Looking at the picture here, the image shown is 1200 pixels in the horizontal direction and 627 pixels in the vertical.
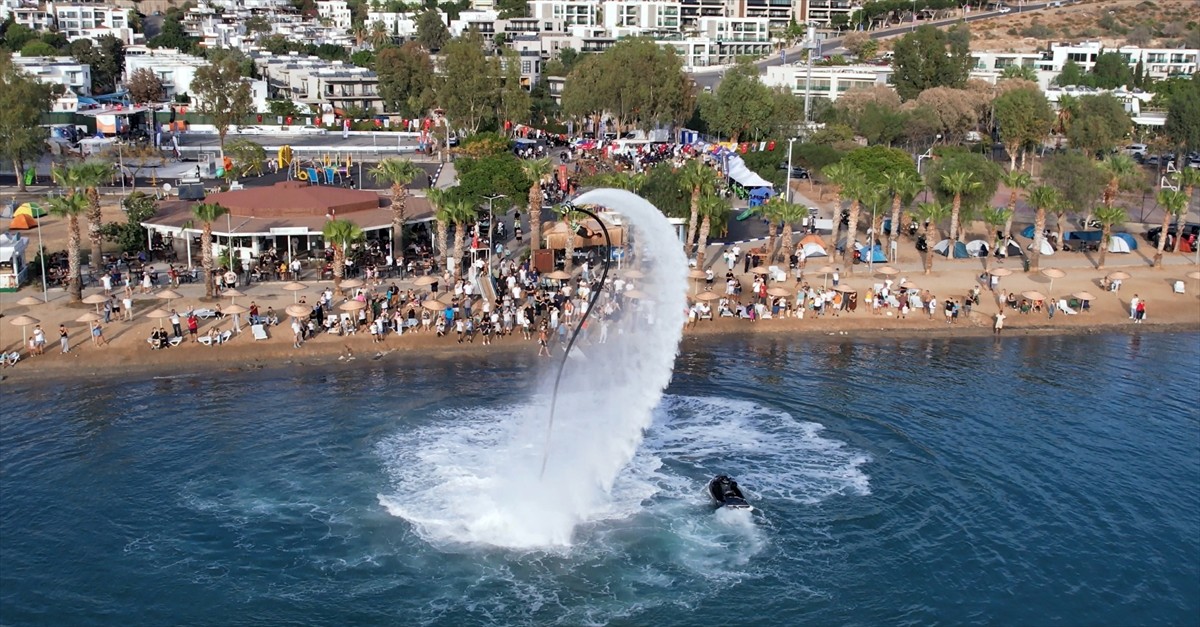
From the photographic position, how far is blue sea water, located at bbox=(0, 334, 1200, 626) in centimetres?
3278

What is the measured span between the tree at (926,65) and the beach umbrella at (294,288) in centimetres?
10188

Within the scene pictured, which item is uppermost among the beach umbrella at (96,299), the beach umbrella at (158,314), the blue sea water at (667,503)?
the beach umbrella at (96,299)

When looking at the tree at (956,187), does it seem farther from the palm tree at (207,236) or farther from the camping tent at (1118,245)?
the palm tree at (207,236)

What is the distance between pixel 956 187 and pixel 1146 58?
455 feet

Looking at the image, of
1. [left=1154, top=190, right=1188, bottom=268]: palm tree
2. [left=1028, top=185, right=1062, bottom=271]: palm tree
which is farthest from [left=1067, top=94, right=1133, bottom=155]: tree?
[left=1028, top=185, right=1062, bottom=271]: palm tree

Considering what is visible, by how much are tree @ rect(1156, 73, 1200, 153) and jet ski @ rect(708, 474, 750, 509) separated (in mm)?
93721

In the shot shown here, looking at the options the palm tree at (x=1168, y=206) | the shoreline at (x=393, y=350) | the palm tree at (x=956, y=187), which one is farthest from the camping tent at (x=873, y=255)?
the palm tree at (x=1168, y=206)

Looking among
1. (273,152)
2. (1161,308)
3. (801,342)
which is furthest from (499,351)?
(273,152)

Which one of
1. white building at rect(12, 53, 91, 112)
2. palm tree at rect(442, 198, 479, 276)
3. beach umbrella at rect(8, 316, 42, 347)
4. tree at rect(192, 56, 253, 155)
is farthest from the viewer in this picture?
white building at rect(12, 53, 91, 112)

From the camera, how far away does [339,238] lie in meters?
58.0

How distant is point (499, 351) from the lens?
55281 mm

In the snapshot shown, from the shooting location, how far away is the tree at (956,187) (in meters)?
69.7

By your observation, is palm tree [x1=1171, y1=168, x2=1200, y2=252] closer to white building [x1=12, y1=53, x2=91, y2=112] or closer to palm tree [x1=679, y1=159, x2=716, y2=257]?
palm tree [x1=679, y1=159, x2=716, y2=257]

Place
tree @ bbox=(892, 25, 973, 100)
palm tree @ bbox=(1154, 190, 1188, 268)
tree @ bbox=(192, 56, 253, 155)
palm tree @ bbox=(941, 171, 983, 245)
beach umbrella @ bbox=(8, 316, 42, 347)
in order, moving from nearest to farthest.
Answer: beach umbrella @ bbox=(8, 316, 42, 347) < palm tree @ bbox=(941, 171, 983, 245) < palm tree @ bbox=(1154, 190, 1188, 268) < tree @ bbox=(192, 56, 253, 155) < tree @ bbox=(892, 25, 973, 100)
